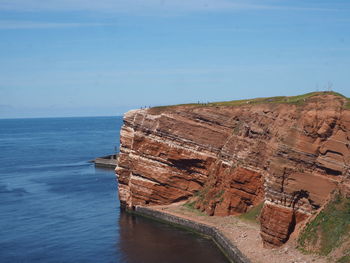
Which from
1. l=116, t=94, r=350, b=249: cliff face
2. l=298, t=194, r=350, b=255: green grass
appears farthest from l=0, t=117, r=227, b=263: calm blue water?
l=298, t=194, r=350, b=255: green grass

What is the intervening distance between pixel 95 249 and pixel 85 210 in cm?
1746

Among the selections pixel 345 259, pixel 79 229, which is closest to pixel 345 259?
pixel 345 259

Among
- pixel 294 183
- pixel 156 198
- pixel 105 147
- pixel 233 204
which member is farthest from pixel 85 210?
pixel 105 147

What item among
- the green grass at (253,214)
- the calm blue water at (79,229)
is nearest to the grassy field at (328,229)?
the calm blue water at (79,229)

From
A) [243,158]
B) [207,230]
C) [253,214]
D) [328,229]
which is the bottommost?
[207,230]

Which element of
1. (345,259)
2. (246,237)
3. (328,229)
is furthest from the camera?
(246,237)

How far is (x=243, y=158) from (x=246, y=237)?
11.7m

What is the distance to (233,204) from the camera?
209 ft

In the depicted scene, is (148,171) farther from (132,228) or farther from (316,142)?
(316,142)

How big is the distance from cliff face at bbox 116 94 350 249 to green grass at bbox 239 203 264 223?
1.00 meters

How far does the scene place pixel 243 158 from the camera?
63.1m

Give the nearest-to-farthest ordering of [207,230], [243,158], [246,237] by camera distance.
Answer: [246,237] → [207,230] → [243,158]

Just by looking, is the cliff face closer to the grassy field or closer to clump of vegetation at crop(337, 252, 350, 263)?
the grassy field

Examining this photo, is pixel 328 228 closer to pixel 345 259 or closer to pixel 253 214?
pixel 345 259
